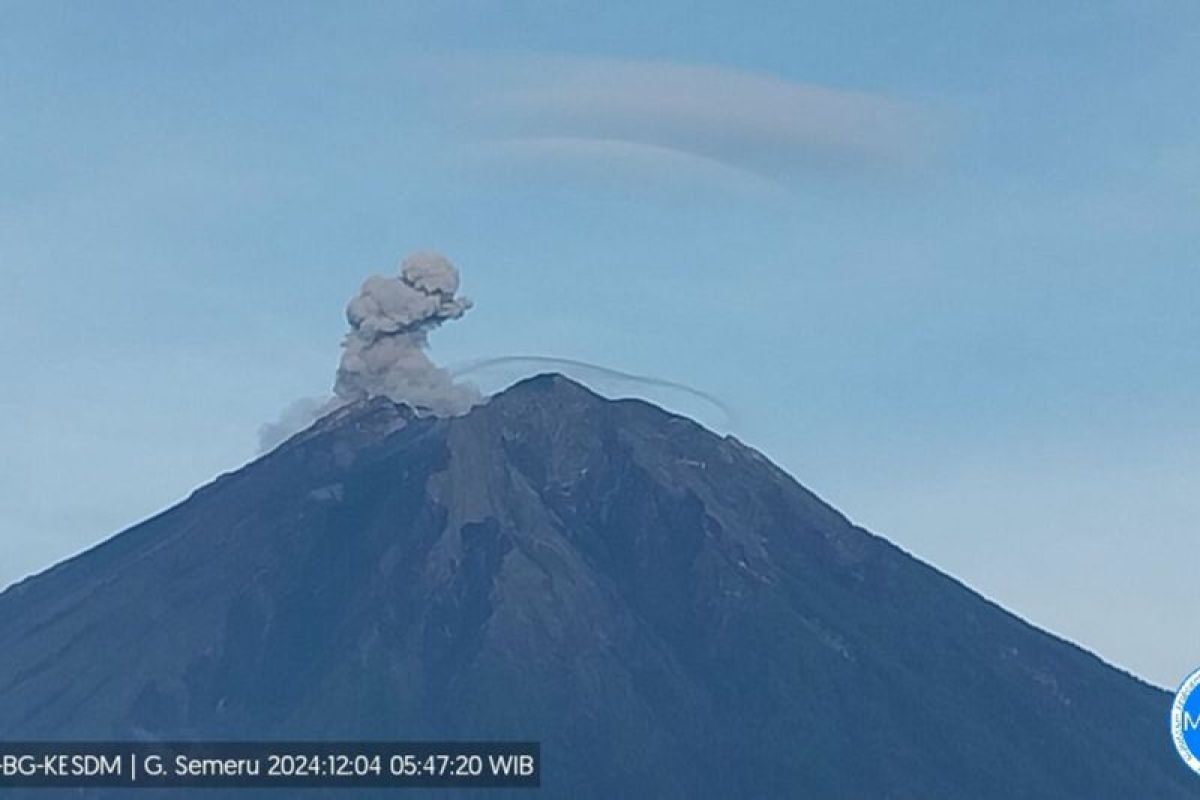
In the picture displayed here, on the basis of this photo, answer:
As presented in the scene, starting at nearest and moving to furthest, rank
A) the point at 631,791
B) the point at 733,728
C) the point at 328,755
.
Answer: the point at 328,755 → the point at 631,791 → the point at 733,728

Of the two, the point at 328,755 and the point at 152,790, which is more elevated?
the point at 152,790

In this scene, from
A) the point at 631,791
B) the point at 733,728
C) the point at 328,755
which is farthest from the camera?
the point at 733,728

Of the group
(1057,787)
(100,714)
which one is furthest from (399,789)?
(1057,787)

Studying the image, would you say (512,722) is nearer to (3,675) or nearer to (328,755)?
(3,675)

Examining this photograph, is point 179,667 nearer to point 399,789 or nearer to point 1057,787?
point 399,789

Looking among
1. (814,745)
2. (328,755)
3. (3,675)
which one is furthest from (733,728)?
(328,755)

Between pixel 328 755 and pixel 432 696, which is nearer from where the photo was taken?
pixel 328 755

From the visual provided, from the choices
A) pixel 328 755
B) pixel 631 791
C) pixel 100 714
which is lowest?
pixel 328 755
